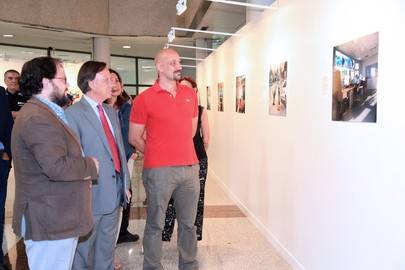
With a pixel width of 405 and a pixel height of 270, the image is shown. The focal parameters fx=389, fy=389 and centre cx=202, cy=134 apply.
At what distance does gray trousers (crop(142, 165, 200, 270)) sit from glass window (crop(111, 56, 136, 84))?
1206 centimetres

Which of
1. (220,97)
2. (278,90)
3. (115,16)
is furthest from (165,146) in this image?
(115,16)

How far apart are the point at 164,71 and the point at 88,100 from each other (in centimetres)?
71

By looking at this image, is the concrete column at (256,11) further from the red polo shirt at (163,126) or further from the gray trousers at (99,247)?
the gray trousers at (99,247)

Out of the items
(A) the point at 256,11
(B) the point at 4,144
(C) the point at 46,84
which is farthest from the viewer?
(A) the point at 256,11

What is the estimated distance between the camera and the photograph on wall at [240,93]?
17.3 ft

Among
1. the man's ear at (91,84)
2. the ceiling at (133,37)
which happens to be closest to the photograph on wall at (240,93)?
the ceiling at (133,37)

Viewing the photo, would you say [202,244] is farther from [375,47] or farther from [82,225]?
[375,47]

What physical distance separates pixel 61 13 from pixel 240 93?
5406 mm

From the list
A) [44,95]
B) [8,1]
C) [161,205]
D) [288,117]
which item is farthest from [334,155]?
[8,1]

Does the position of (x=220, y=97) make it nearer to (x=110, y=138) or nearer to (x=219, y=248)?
(x=219, y=248)

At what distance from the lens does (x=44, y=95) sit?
6.42ft

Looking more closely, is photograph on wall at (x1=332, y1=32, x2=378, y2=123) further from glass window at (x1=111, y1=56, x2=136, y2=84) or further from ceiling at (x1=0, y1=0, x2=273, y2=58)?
glass window at (x1=111, y1=56, x2=136, y2=84)

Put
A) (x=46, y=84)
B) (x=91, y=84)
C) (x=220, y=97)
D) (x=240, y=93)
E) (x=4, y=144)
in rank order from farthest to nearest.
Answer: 1. (x=220, y=97)
2. (x=240, y=93)
3. (x=4, y=144)
4. (x=91, y=84)
5. (x=46, y=84)

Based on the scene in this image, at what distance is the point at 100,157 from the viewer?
2.34m
